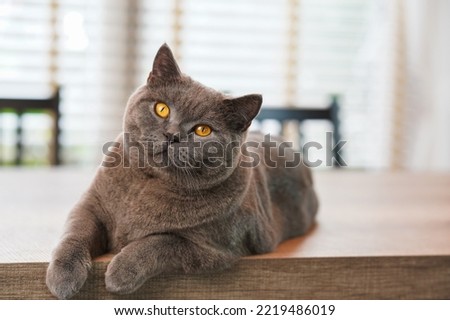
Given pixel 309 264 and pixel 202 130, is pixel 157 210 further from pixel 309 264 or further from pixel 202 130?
pixel 309 264

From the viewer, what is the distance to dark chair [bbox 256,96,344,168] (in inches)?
102

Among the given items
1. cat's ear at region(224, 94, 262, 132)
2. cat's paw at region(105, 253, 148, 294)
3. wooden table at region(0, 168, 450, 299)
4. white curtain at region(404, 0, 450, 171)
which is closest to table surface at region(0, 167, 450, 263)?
wooden table at region(0, 168, 450, 299)

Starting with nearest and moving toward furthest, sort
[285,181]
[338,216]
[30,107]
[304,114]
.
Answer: [285,181] < [338,216] < [30,107] < [304,114]

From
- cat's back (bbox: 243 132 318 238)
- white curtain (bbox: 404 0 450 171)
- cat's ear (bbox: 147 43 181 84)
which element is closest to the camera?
cat's ear (bbox: 147 43 181 84)

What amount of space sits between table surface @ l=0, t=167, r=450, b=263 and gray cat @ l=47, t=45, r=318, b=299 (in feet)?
0.24

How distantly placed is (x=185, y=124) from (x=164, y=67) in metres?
0.11

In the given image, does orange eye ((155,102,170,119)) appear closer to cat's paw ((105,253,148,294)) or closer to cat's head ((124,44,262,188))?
cat's head ((124,44,262,188))

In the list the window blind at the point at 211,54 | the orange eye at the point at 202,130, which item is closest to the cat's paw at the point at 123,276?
the orange eye at the point at 202,130

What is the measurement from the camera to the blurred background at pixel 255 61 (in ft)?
11.6

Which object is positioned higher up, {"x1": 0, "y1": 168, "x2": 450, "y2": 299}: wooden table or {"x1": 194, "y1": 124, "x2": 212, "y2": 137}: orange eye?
{"x1": 194, "y1": 124, "x2": 212, "y2": 137}: orange eye

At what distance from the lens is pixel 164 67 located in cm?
97

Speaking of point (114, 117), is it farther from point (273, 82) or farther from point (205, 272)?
point (205, 272)

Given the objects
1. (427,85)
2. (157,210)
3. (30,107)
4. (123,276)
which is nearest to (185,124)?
(157,210)

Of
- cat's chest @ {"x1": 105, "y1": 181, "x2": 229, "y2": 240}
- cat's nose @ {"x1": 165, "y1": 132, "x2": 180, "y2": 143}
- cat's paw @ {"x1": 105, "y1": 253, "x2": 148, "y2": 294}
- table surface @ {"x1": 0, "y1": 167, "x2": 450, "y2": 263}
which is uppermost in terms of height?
cat's nose @ {"x1": 165, "y1": 132, "x2": 180, "y2": 143}
